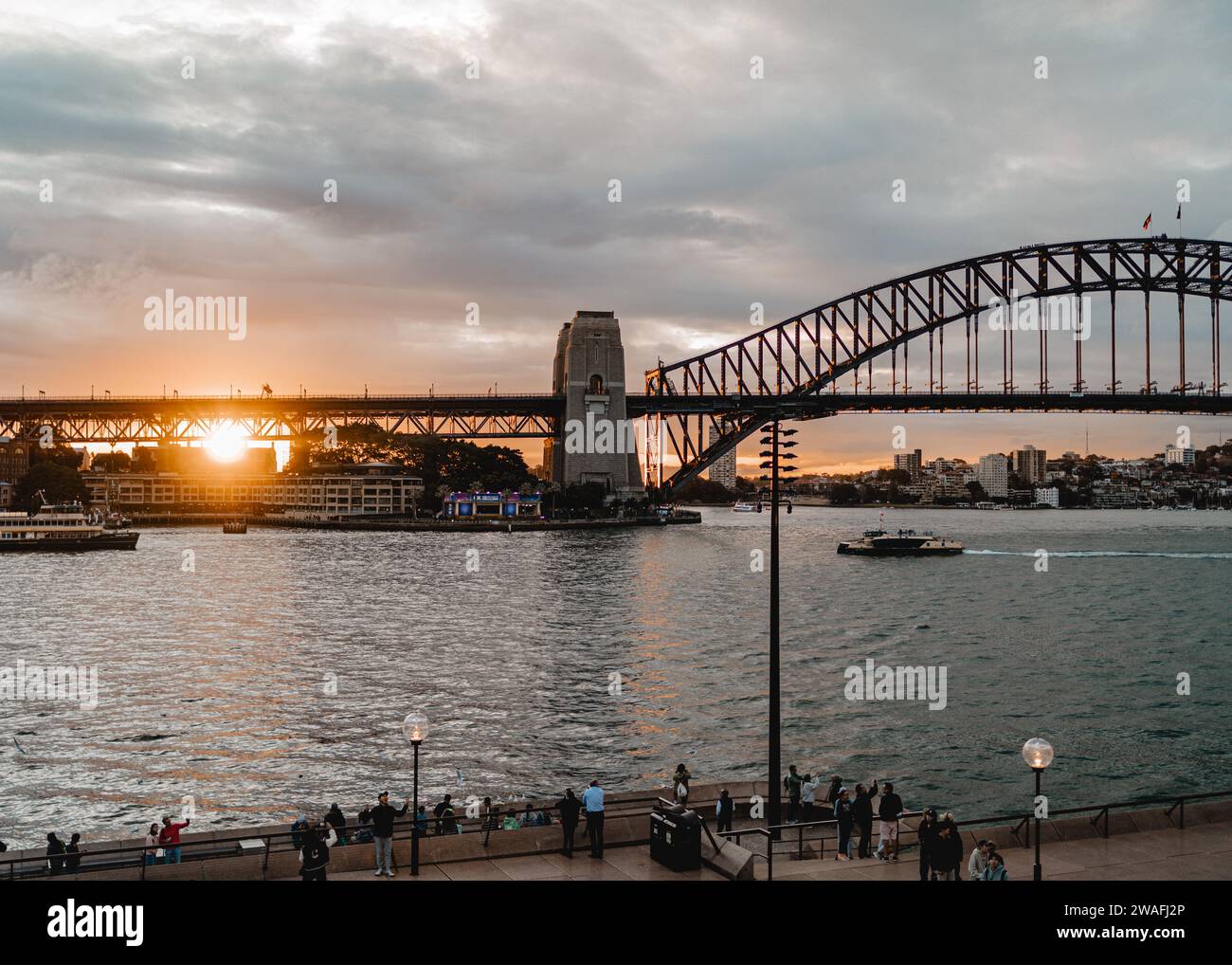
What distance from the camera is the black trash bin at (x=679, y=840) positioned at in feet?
44.3

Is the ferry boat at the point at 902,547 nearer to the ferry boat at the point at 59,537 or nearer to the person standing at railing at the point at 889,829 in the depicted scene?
the ferry boat at the point at 59,537

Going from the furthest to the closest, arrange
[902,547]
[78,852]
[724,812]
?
1. [902,547]
2. [724,812]
3. [78,852]

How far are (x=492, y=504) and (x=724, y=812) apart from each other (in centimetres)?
13910

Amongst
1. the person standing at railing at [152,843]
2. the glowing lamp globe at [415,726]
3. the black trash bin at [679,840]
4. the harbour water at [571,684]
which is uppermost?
the glowing lamp globe at [415,726]

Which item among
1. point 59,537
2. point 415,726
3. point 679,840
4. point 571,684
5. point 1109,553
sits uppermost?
point 415,726

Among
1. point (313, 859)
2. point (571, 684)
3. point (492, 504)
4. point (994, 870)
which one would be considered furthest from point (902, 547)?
point (313, 859)

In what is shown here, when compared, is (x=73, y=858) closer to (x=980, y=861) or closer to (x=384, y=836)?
(x=384, y=836)

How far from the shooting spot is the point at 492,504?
154125mm

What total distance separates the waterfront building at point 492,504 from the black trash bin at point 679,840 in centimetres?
13349

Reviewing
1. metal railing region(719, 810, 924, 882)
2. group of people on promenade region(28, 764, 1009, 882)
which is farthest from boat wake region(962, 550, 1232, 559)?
metal railing region(719, 810, 924, 882)

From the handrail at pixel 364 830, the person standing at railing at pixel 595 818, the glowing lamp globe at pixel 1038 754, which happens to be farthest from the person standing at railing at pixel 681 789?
the glowing lamp globe at pixel 1038 754

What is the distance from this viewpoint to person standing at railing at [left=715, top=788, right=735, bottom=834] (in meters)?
16.1
